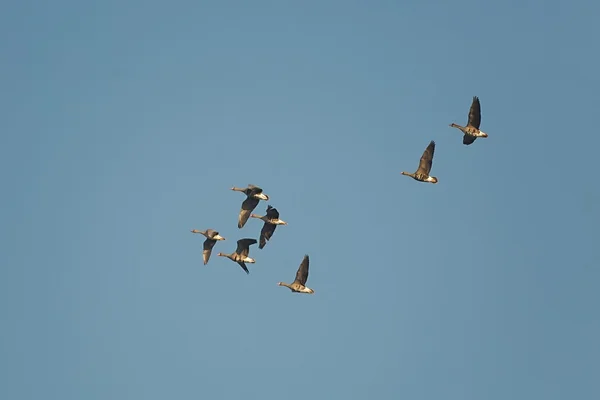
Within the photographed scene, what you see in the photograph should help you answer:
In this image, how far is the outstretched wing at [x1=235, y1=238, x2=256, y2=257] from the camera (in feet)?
607

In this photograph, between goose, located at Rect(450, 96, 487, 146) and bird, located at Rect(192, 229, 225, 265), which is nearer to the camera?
goose, located at Rect(450, 96, 487, 146)

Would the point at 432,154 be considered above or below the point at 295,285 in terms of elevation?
above

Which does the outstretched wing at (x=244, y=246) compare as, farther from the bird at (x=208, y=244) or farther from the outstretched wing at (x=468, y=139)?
the outstretched wing at (x=468, y=139)

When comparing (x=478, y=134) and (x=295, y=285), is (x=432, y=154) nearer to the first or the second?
(x=478, y=134)

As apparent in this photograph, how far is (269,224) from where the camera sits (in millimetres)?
186875

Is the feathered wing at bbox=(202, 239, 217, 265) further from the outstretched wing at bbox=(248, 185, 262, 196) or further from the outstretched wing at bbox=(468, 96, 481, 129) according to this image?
the outstretched wing at bbox=(468, 96, 481, 129)

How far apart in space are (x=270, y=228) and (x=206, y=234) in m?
6.60

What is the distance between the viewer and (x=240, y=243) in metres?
186

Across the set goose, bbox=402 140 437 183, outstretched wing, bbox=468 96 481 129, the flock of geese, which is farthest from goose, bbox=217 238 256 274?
outstretched wing, bbox=468 96 481 129

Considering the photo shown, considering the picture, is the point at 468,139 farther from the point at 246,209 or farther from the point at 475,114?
the point at 246,209

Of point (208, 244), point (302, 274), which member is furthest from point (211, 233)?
point (302, 274)

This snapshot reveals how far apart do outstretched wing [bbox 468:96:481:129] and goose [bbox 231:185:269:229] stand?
63.3ft

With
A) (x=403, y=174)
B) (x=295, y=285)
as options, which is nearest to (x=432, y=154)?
(x=403, y=174)

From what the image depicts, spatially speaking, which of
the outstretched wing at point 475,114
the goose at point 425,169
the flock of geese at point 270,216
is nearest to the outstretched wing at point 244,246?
the flock of geese at point 270,216
